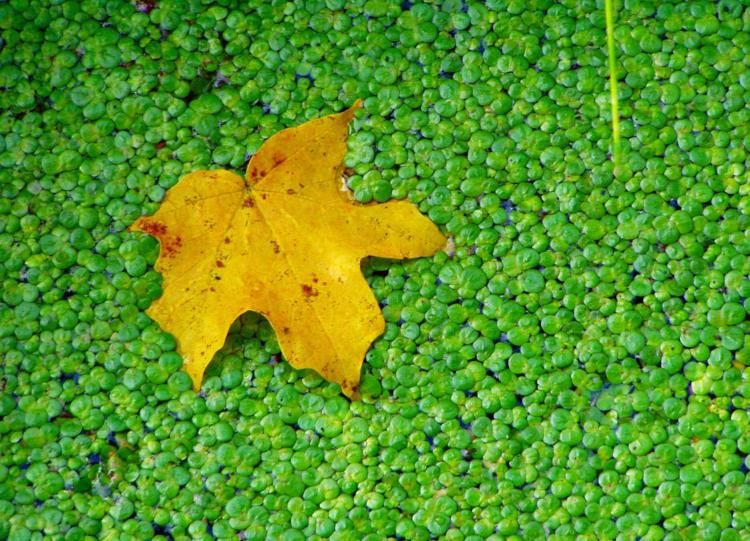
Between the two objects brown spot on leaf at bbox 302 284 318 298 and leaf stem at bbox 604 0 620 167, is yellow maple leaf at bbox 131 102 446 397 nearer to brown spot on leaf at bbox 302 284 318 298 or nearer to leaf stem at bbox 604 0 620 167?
brown spot on leaf at bbox 302 284 318 298

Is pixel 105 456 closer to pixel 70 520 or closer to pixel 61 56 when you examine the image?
pixel 70 520

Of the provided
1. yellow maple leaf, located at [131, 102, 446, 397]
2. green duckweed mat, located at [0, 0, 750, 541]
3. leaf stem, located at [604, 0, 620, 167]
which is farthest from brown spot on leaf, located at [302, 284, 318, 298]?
leaf stem, located at [604, 0, 620, 167]

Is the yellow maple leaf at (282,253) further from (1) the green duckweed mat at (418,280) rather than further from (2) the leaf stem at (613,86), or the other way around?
(2) the leaf stem at (613,86)

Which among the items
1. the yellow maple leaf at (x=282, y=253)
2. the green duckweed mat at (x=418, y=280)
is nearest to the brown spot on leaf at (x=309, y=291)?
the yellow maple leaf at (x=282, y=253)

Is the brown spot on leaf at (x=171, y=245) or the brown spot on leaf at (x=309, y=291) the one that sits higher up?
the brown spot on leaf at (x=171, y=245)

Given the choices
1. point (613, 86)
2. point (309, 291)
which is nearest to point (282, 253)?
point (309, 291)
